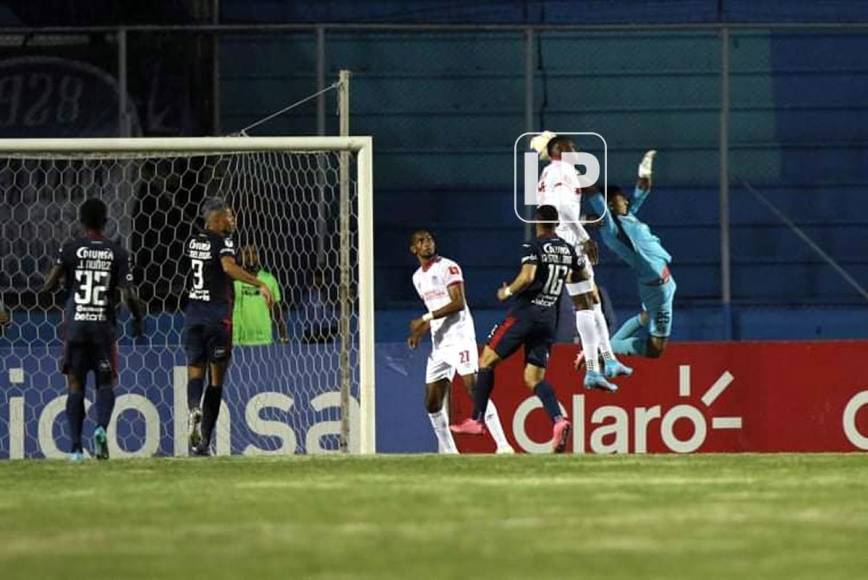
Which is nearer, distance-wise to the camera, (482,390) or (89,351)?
(89,351)

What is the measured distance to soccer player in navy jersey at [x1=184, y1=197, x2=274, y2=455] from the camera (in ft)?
52.4

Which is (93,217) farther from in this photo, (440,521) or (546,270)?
(440,521)

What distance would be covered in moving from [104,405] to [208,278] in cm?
129

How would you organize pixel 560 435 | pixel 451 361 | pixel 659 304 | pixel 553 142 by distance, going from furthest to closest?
1. pixel 659 304
2. pixel 553 142
3. pixel 451 361
4. pixel 560 435

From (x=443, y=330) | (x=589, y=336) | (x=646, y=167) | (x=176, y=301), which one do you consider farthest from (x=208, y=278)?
(x=646, y=167)

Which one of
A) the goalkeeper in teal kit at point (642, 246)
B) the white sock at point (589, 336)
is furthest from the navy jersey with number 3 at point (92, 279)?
the goalkeeper in teal kit at point (642, 246)

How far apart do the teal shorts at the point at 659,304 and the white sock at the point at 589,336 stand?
0.50 meters

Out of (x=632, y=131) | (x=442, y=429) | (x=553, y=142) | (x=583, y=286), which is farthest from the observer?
(x=632, y=131)

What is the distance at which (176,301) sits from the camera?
19.8 meters

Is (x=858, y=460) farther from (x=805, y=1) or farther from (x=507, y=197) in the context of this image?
(x=805, y=1)

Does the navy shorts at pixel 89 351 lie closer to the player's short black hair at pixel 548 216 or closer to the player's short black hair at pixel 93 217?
the player's short black hair at pixel 93 217

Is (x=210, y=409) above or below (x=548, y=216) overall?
below

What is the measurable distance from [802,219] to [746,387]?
228 cm

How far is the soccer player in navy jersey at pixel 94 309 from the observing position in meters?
15.2
